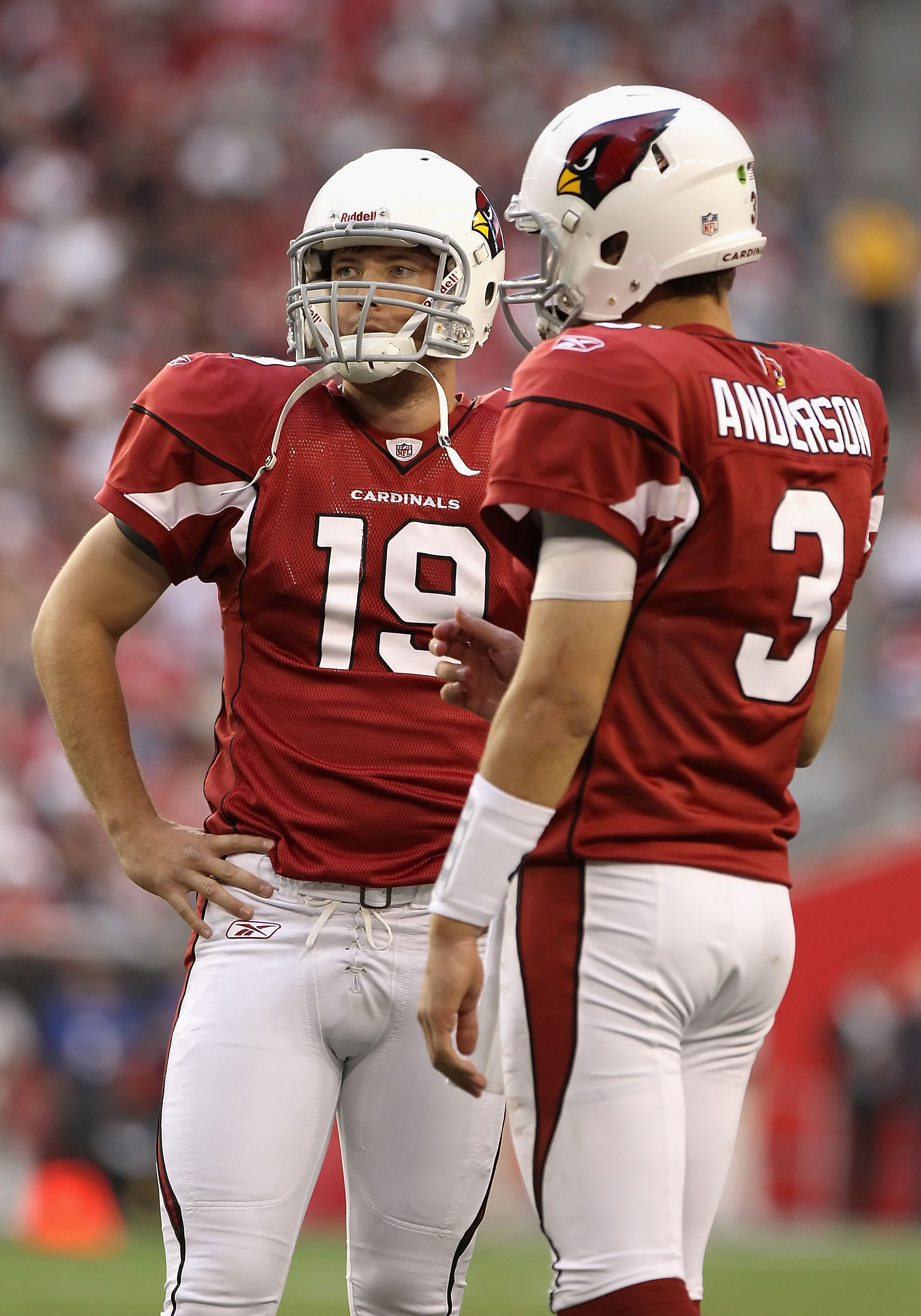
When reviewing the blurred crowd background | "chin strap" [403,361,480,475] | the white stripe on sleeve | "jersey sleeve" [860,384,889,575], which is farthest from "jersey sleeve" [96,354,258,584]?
the blurred crowd background

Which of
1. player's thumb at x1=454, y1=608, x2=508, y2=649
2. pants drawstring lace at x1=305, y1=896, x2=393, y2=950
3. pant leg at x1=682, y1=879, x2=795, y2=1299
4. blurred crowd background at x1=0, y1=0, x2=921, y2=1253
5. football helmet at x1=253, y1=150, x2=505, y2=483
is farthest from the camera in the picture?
blurred crowd background at x1=0, y1=0, x2=921, y2=1253

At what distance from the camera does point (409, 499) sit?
276 centimetres

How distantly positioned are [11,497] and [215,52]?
3.90 m

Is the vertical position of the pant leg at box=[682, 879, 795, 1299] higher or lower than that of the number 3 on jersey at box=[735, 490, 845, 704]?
lower

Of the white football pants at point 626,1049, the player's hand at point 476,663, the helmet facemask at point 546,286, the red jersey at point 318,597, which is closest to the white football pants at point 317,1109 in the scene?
the red jersey at point 318,597

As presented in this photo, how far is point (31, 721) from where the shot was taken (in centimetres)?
830

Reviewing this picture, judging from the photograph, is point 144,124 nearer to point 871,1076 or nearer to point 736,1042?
point 871,1076

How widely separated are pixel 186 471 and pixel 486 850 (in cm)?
90

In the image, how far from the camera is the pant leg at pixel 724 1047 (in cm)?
→ 214

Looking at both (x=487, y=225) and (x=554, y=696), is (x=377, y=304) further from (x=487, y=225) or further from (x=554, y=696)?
(x=554, y=696)

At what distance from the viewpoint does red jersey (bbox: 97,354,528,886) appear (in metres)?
2.68

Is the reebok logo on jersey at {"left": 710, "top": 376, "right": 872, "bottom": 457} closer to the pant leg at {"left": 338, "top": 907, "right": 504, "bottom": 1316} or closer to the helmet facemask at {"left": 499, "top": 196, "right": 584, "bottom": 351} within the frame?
the helmet facemask at {"left": 499, "top": 196, "right": 584, "bottom": 351}

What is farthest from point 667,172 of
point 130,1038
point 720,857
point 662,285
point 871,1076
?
point 871,1076

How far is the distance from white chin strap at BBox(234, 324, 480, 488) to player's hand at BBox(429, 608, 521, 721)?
16.1 inches
